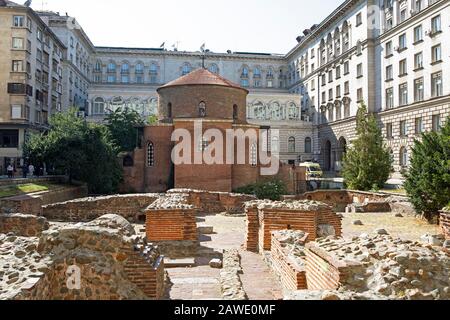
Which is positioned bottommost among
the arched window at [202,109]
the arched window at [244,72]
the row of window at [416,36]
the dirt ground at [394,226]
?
the dirt ground at [394,226]

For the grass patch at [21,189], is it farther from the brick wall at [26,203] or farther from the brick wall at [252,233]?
the brick wall at [252,233]

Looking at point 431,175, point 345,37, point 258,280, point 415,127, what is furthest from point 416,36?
point 258,280

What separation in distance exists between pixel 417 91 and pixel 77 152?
1086 inches

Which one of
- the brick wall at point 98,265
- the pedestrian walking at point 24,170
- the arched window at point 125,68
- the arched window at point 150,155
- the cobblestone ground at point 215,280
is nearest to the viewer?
the brick wall at point 98,265

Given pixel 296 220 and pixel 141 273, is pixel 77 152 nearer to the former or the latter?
pixel 296 220

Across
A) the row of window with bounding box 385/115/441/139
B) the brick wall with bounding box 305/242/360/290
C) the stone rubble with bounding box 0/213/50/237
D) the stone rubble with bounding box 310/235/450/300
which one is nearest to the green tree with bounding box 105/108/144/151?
the row of window with bounding box 385/115/441/139

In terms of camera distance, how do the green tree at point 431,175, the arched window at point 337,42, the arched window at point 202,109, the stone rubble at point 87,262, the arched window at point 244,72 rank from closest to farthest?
1. the stone rubble at point 87,262
2. the green tree at point 431,175
3. the arched window at point 202,109
4. the arched window at point 337,42
5. the arched window at point 244,72

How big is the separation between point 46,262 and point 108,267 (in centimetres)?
86

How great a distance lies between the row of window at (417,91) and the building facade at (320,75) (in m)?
0.08

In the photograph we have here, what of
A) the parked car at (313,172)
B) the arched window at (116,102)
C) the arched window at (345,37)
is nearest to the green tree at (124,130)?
the parked car at (313,172)

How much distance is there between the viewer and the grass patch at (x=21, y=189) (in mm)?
19795

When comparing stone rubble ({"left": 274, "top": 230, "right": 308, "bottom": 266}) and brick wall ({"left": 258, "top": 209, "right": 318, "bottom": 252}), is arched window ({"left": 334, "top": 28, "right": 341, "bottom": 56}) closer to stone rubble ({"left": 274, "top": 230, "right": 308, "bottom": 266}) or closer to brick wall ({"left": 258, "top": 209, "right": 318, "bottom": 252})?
brick wall ({"left": 258, "top": 209, "right": 318, "bottom": 252})
